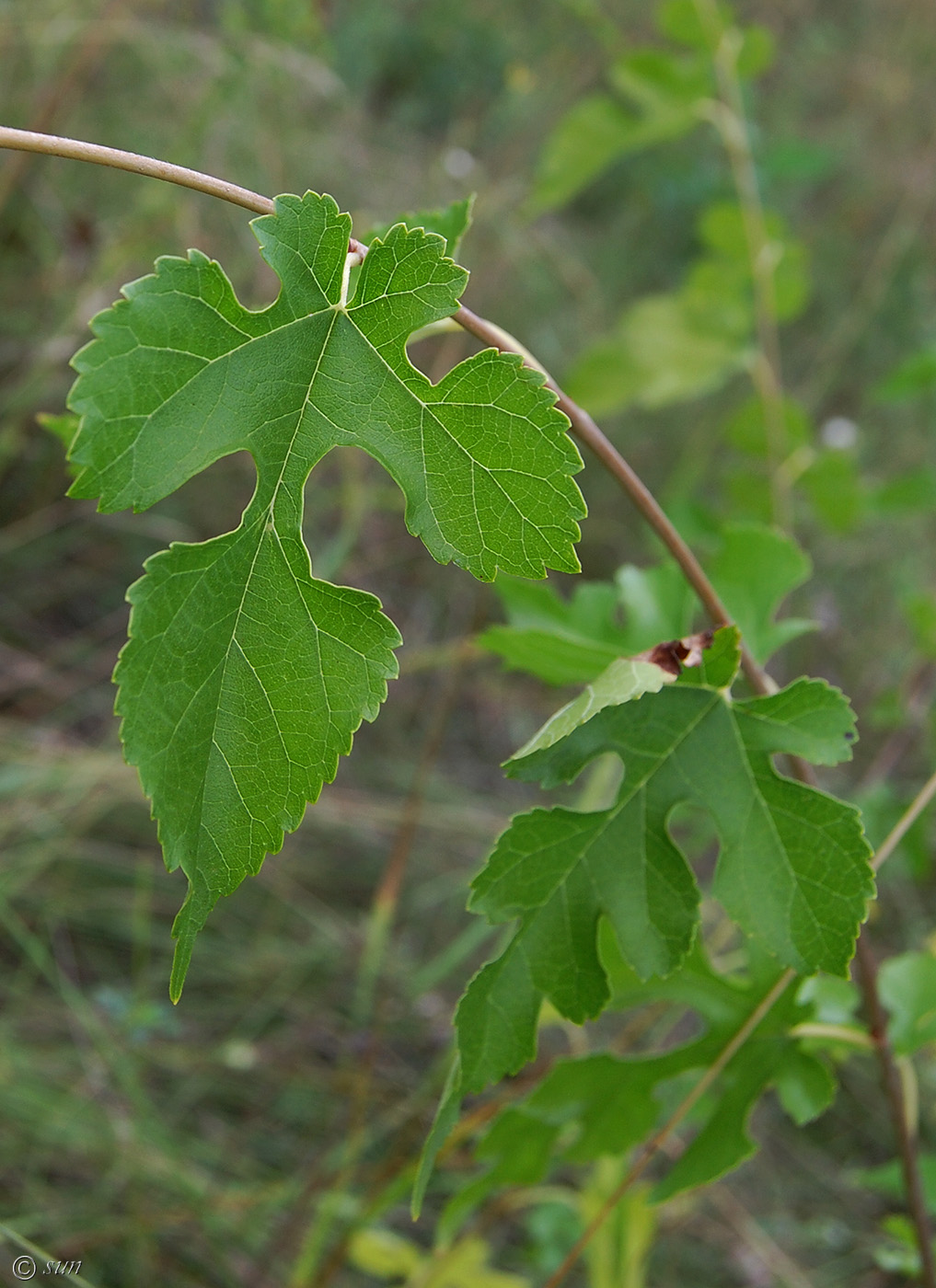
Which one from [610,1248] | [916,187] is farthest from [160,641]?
[916,187]

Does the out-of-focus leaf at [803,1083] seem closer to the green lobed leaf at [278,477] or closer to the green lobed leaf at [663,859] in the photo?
the green lobed leaf at [663,859]

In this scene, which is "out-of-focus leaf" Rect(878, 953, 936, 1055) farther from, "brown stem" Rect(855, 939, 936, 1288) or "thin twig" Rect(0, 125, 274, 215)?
"thin twig" Rect(0, 125, 274, 215)

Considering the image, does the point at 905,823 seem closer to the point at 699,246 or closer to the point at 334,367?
the point at 334,367

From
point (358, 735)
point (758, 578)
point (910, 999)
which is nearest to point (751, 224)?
point (758, 578)

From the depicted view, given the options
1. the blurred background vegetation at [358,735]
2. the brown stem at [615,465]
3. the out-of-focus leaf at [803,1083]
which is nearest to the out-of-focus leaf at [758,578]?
the brown stem at [615,465]

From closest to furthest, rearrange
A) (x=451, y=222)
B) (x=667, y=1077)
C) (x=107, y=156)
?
(x=107, y=156)
(x=451, y=222)
(x=667, y=1077)

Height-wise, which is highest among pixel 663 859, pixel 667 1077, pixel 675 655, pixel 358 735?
pixel 675 655

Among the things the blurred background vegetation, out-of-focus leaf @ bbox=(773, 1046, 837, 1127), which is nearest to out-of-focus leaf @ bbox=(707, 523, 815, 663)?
out-of-focus leaf @ bbox=(773, 1046, 837, 1127)

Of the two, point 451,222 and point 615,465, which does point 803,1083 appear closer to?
point 615,465
